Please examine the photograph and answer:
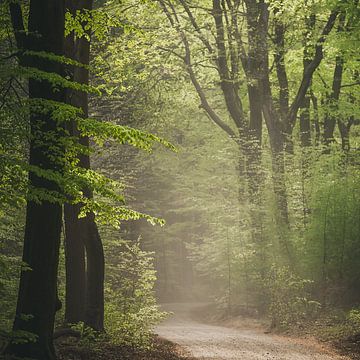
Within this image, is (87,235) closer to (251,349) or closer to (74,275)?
(74,275)

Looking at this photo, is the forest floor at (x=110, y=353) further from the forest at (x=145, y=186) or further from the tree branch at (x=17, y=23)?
the tree branch at (x=17, y=23)

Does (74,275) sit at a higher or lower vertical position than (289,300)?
higher

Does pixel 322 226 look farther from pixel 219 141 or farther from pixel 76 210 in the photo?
pixel 219 141

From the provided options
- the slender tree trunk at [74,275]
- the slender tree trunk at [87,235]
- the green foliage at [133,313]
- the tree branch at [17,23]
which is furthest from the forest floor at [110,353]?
the tree branch at [17,23]

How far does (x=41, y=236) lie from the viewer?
7512 millimetres

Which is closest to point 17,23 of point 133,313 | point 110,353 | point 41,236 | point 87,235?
point 41,236

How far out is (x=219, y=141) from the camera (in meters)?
33.3

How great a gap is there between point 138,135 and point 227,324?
1723 cm

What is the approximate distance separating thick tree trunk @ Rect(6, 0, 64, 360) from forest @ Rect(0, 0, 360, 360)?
A: 2 centimetres

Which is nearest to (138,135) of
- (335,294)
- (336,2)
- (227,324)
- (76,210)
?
(76,210)

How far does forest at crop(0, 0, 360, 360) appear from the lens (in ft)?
23.9

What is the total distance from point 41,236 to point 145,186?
25679 millimetres

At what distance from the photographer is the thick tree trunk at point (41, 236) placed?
7.41 meters

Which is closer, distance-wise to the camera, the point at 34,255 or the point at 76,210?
the point at 34,255
